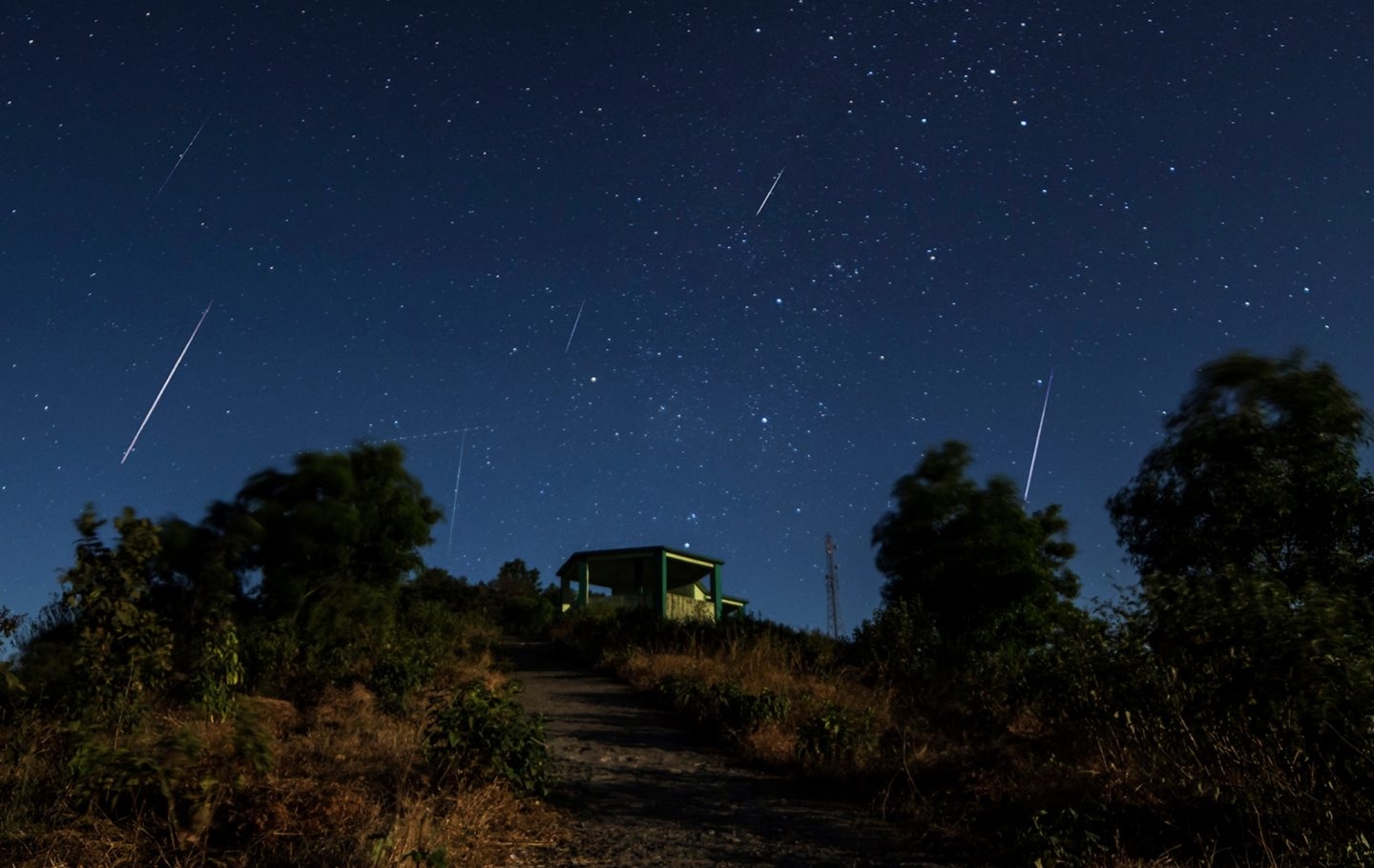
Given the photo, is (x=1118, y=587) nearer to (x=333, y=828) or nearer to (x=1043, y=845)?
(x=1043, y=845)

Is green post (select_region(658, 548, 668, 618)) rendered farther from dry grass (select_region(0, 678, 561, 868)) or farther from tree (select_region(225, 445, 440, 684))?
dry grass (select_region(0, 678, 561, 868))

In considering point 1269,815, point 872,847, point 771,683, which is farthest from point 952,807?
point 771,683

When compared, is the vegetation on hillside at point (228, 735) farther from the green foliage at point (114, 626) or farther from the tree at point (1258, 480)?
the tree at point (1258, 480)

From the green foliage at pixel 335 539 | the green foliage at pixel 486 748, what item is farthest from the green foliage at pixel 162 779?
the green foliage at pixel 335 539

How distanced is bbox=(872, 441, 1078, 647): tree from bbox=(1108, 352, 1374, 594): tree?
98.8 inches

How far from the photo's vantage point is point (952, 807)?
251 inches

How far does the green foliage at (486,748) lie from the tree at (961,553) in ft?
46.8

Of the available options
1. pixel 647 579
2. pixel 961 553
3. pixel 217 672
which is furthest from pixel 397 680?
pixel 647 579

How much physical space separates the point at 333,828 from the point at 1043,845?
421 centimetres

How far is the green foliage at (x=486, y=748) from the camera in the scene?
6375mm

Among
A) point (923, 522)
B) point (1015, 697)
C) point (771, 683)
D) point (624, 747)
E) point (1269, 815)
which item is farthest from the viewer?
point (923, 522)

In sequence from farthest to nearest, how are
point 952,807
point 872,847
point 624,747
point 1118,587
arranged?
point 624,747 < point 1118,587 < point 952,807 < point 872,847

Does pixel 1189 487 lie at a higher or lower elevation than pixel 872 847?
higher

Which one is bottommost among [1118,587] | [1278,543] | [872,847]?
[872,847]
